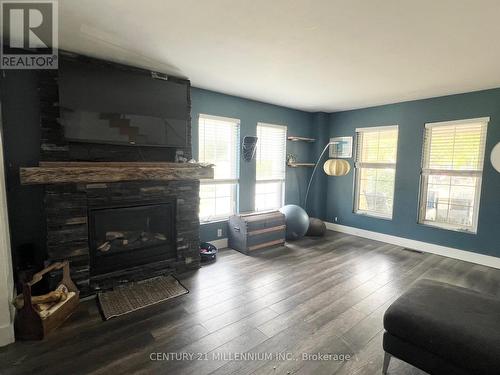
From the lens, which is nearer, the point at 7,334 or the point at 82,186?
the point at 7,334

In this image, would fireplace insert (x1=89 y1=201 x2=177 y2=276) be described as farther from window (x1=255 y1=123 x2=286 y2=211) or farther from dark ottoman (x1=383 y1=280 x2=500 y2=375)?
dark ottoman (x1=383 y1=280 x2=500 y2=375)

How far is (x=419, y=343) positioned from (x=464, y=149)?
3484 mm

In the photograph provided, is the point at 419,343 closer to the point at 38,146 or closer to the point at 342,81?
the point at 342,81

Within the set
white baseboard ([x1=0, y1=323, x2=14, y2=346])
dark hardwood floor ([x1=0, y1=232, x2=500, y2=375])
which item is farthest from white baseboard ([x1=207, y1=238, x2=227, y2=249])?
white baseboard ([x1=0, y1=323, x2=14, y2=346])

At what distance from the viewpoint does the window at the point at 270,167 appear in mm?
4719

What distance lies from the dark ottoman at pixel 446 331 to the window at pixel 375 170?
3075 mm

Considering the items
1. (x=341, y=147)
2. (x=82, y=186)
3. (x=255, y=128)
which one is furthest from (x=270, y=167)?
(x=82, y=186)

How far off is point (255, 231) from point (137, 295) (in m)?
1.87

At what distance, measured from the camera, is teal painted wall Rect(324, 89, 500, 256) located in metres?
3.61

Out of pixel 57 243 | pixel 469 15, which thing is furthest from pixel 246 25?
pixel 57 243

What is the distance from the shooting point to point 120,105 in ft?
A: 9.18

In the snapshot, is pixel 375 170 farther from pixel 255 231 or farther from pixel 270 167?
pixel 255 231

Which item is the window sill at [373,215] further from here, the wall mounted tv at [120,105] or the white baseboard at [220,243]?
the wall mounted tv at [120,105]

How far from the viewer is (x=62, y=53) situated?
2543mm
